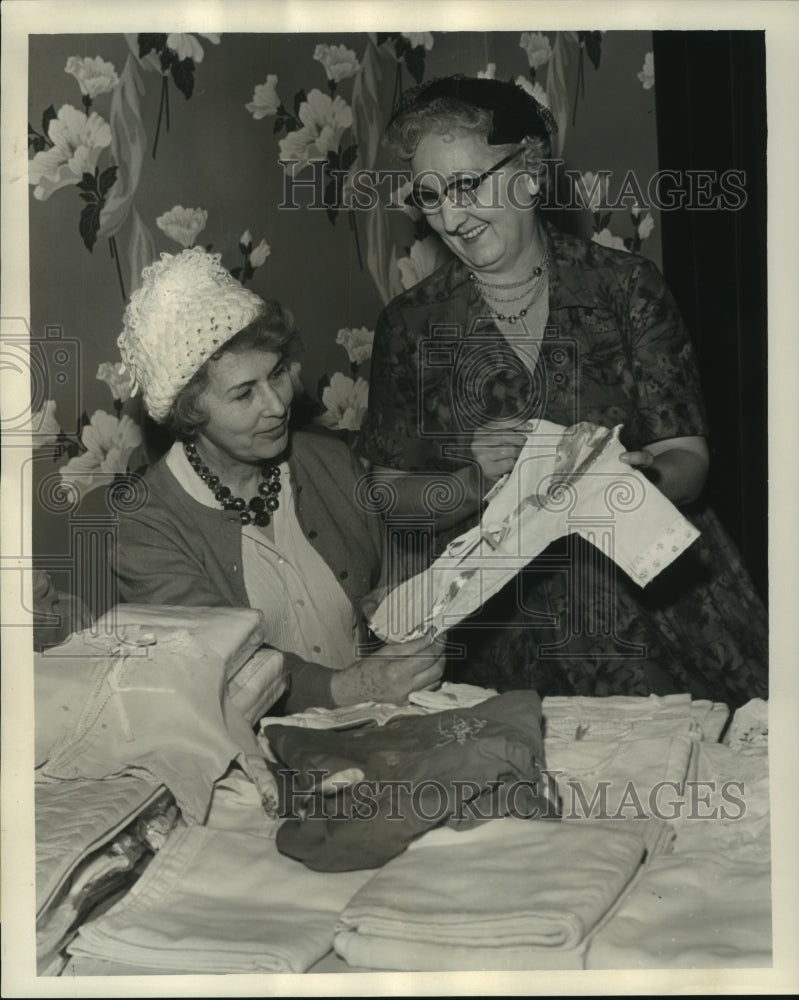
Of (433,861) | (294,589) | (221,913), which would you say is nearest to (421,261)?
(294,589)

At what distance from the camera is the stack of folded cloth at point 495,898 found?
84.1 inches

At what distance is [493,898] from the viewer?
2.21 meters

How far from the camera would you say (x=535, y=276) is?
248cm

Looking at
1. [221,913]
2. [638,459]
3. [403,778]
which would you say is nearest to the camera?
[221,913]

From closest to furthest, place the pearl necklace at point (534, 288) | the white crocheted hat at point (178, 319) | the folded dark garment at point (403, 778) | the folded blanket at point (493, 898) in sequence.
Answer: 1. the folded blanket at point (493, 898)
2. the folded dark garment at point (403, 778)
3. the white crocheted hat at point (178, 319)
4. the pearl necklace at point (534, 288)

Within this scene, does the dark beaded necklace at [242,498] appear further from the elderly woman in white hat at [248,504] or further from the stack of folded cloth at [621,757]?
the stack of folded cloth at [621,757]

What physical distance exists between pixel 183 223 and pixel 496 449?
26.8 inches

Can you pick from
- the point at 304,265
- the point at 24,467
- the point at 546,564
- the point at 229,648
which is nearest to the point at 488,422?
the point at 546,564

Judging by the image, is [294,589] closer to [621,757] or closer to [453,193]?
[621,757]

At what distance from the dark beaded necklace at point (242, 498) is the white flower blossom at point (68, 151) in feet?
1.68

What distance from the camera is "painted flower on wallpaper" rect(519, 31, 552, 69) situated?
247 centimetres

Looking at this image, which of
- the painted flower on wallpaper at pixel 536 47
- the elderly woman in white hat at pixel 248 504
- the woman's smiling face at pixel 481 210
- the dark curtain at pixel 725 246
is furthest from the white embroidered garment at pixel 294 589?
the painted flower on wallpaper at pixel 536 47

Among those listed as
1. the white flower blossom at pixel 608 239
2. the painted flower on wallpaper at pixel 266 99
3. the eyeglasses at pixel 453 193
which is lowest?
the white flower blossom at pixel 608 239

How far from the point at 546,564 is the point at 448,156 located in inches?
29.0
